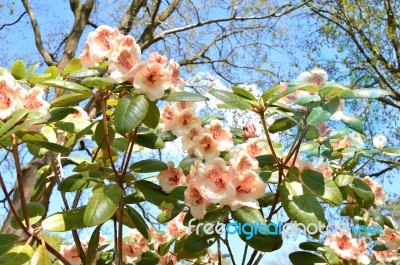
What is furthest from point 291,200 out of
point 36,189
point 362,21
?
point 362,21

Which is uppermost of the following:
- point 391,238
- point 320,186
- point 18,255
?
point 391,238

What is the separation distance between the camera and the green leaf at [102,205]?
0.96m

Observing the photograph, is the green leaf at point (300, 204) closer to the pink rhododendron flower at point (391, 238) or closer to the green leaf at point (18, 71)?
the green leaf at point (18, 71)

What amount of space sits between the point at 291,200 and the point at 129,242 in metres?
0.66

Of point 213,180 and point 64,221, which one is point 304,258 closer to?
point 213,180

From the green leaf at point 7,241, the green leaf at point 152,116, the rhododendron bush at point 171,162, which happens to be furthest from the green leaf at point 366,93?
the green leaf at point 7,241

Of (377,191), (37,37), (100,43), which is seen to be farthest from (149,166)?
(37,37)

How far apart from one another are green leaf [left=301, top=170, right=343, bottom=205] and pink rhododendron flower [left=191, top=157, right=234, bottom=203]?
0.66 feet

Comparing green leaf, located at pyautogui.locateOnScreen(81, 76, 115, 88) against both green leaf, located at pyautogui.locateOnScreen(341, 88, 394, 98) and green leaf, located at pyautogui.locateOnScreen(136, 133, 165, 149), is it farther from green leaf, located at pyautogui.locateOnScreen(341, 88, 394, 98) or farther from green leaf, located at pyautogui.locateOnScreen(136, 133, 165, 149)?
green leaf, located at pyautogui.locateOnScreen(341, 88, 394, 98)

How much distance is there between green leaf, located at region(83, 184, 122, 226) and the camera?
37.7 inches

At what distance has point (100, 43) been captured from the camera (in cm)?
116

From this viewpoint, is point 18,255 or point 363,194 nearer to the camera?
point 18,255

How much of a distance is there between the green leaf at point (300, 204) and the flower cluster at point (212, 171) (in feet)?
0.23

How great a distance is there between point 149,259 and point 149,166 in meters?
0.41
